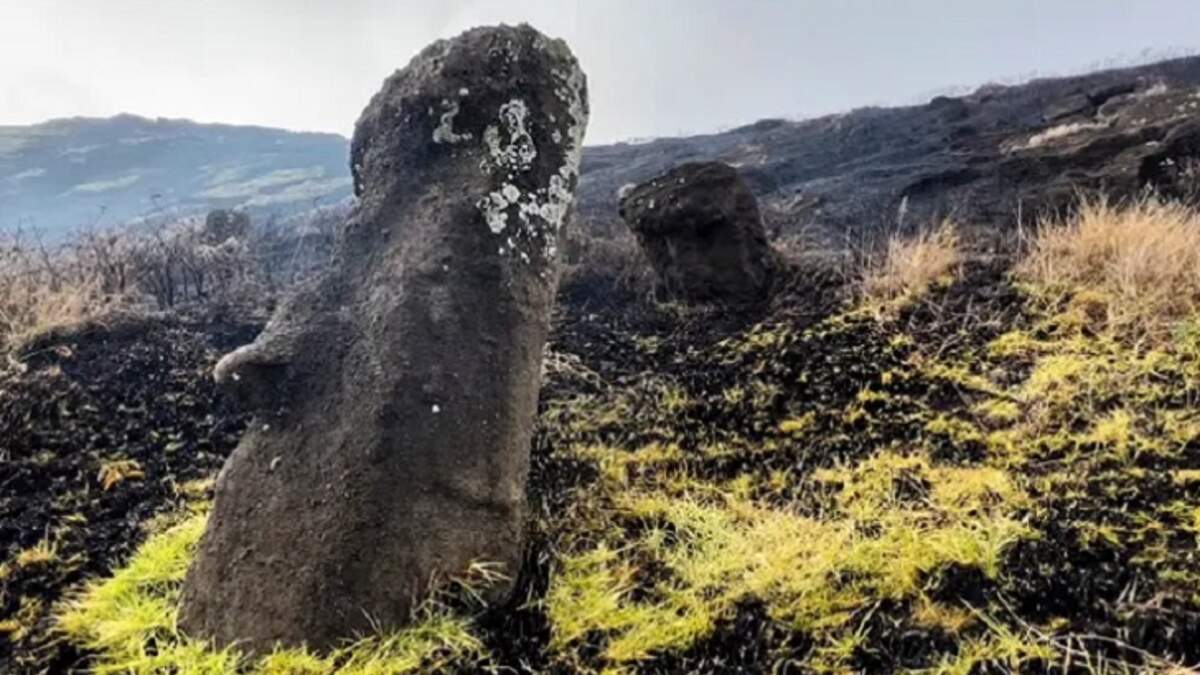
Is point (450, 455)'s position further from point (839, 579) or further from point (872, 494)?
point (872, 494)

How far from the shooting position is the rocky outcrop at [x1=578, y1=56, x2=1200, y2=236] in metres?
8.72

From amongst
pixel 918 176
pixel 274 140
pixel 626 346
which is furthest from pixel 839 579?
pixel 274 140

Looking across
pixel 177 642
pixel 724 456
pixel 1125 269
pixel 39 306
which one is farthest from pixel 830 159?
pixel 177 642

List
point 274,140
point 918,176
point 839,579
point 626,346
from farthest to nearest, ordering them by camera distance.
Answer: point 274,140
point 918,176
point 626,346
point 839,579

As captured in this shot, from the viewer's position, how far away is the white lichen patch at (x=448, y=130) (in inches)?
124

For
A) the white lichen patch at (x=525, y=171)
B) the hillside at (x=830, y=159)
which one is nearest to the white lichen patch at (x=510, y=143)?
the white lichen patch at (x=525, y=171)

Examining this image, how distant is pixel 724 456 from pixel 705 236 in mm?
2623

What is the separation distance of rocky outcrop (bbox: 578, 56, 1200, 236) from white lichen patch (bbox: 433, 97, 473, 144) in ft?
16.2

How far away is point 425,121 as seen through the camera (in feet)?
10.5

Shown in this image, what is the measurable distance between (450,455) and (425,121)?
1.21 metres

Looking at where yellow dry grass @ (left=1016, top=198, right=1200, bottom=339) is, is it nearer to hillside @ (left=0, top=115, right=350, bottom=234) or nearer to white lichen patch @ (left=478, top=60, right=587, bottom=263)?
white lichen patch @ (left=478, top=60, right=587, bottom=263)

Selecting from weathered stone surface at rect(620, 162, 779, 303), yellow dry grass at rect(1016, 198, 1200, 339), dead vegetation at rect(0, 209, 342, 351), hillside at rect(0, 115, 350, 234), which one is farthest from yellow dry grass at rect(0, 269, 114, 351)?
hillside at rect(0, 115, 350, 234)

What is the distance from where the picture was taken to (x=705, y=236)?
5902mm

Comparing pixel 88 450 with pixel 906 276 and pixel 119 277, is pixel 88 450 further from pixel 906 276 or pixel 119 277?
pixel 906 276
